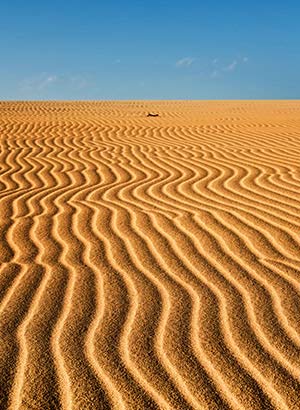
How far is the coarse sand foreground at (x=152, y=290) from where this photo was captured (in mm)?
2348

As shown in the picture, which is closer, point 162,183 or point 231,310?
point 231,310

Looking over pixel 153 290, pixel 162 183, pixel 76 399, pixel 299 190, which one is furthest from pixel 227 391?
pixel 162 183

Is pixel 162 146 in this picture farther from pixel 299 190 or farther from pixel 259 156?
pixel 299 190

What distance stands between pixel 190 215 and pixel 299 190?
1.42m

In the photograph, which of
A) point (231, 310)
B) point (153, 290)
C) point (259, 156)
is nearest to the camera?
point (231, 310)

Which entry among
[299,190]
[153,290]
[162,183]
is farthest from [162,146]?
[153,290]

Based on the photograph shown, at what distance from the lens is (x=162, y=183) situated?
6.57 m

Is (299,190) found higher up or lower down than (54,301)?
higher up

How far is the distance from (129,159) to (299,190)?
11.1 ft

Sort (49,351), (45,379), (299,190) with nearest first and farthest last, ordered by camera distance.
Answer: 1. (45,379)
2. (49,351)
3. (299,190)

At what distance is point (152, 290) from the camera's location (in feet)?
11.0

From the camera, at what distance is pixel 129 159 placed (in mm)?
8570

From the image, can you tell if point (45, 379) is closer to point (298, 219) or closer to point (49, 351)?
point (49, 351)

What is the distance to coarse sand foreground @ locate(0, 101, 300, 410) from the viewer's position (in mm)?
2348
